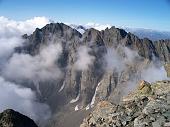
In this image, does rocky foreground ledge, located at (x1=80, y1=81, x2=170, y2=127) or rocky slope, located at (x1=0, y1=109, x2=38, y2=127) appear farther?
rocky slope, located at (x1=0, y1=109, x2=38, y2=127)

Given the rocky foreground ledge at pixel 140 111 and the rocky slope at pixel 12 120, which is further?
the rocky slope at pixel 12 120

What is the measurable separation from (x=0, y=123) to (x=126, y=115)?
5405 centimetres

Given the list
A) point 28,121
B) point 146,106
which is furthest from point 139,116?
point 28,121

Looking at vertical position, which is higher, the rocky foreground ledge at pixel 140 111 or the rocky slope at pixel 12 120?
the rocky foreground ledge at pixel 140 111

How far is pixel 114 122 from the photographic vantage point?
39.7 m

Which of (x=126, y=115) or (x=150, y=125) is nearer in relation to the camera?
(x=150, y=125)

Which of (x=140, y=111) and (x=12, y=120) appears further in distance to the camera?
(x=12, y=120)

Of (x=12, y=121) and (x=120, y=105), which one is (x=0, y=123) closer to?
(x=12, y=121)

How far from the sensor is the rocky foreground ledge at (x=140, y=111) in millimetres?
36625

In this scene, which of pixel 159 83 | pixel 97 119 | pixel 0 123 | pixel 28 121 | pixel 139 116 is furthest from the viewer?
pixel 28 121

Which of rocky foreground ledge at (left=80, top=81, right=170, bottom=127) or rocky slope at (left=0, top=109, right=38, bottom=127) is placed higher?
rocky foreground ledge at (left=80, top=81, right=170, bottom=127)

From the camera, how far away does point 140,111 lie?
39.9 m

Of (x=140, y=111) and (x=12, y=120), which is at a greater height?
(x=140, y=111)

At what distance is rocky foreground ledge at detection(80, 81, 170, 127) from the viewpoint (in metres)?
36.6
